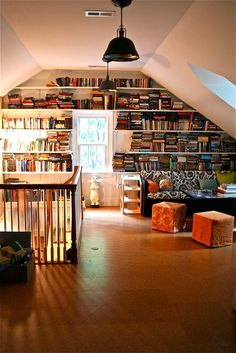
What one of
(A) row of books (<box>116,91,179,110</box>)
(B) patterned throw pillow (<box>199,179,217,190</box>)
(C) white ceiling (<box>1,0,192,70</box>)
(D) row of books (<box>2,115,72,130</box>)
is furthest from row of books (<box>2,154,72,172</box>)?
(B) patterned throw pillow (<box>199,179,217,190</box>)

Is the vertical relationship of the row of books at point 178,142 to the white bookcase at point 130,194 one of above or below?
above

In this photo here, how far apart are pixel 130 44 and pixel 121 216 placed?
425 cm

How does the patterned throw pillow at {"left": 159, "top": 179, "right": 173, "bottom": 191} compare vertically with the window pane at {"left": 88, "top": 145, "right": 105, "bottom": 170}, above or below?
below

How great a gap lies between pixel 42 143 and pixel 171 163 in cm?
271

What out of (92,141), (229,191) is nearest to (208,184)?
(229,191)

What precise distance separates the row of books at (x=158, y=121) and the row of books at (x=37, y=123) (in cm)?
109

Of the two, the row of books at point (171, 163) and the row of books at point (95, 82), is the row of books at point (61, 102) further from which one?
the row of books at point (171, 163)

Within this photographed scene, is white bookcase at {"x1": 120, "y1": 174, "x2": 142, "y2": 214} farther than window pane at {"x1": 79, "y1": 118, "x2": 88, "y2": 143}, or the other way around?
window pane at {"x1": 79, "y1": 118, "x2": 88, "y2": 143}

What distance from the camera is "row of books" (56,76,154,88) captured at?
7.11m

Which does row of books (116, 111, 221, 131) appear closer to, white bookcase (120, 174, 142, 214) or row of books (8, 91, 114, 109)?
row of books (8, 91, 114, 109)

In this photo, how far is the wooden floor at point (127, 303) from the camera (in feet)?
8.65

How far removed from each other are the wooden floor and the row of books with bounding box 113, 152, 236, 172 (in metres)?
2.72

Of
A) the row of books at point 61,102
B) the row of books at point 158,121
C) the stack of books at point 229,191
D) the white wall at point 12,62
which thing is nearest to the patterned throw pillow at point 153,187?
the stack of books at point 229,191

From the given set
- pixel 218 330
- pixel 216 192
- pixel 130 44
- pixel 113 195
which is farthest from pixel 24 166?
pixel 218 330
